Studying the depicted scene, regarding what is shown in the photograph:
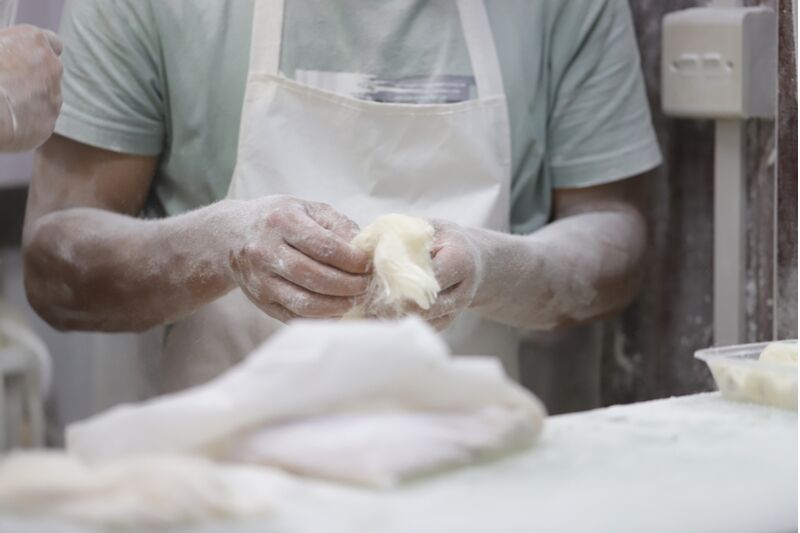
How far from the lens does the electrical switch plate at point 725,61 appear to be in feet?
6.14

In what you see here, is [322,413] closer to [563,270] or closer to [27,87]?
[27,87]

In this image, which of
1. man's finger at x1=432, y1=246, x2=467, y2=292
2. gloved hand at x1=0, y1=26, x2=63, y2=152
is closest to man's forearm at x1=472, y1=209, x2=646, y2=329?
man's finger at x1=432, y1=246, x2=467, y2=292

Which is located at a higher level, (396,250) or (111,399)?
(396,250)

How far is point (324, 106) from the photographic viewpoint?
5.86 feet

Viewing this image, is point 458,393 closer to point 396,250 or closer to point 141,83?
point 396,250

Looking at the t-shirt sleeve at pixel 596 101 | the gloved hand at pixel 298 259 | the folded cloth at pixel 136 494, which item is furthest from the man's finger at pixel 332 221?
the folded cloth at pixel 136 494

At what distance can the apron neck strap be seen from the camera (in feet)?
5.87

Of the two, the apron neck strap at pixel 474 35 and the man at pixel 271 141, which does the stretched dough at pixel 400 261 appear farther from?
the apron neck strap at pixel 474 35

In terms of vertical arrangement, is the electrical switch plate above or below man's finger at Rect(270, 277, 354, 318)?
above

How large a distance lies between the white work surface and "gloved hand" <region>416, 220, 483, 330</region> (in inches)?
17.4

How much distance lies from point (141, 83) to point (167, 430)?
3.79ft

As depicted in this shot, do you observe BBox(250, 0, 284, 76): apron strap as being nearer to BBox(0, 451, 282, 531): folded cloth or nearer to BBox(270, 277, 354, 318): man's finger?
BBox(270, 277, 354, 318): man's finger

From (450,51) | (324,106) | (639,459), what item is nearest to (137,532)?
(639,459)

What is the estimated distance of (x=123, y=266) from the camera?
5.50ft
